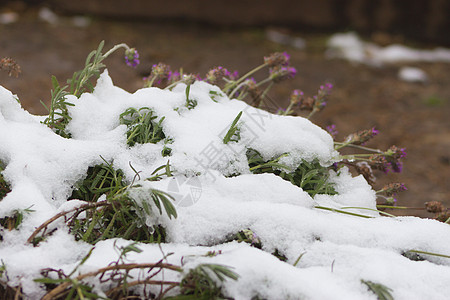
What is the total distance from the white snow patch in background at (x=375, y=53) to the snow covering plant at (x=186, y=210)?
18.2 ft

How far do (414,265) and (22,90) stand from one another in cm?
457

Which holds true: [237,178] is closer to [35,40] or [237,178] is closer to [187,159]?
[187,159]

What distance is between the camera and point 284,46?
22.9 feet

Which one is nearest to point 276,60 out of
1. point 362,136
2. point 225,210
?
point 362,136

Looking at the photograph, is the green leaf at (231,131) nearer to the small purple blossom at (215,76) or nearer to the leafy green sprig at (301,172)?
the leafy green sprig at (301,172)

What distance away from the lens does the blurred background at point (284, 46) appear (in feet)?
16.3

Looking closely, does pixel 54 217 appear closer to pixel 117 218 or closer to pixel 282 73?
pixel 117 218

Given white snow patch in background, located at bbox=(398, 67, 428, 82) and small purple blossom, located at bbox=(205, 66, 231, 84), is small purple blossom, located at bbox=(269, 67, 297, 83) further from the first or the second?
white snow patch in background, located at bbox=(398, 67, 428, 82)

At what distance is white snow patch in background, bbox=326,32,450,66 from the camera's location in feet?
22.3

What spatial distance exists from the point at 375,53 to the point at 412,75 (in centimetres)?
84

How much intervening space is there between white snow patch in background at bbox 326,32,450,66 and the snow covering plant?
5.56m

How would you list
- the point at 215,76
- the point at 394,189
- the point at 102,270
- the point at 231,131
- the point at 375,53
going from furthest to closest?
the point at 375,53 → the point at 215,76 → the point at 394,189 → the point at 231,131 → the point at 102,270

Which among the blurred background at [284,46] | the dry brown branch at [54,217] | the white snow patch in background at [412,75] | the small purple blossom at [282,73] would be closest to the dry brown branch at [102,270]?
the dry brown branch at [54,217]

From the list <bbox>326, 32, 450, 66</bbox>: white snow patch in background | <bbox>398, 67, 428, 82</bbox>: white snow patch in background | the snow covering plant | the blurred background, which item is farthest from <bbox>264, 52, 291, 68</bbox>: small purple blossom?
<bbox>326, 32, 450, 66</bbox>: white snow patch in background
